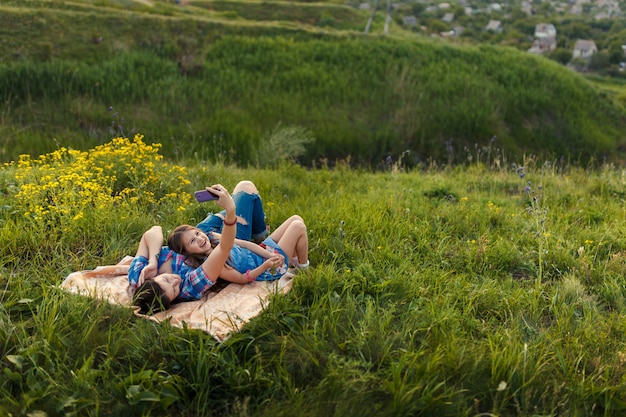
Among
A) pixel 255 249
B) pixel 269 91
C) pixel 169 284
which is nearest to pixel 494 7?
pixel 269 91

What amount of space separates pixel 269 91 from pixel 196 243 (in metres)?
9.17

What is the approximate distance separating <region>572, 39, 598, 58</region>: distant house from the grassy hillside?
981 inches

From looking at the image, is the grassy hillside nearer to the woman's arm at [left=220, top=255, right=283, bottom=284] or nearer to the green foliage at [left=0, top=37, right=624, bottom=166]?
the green foliage at [left=0, top=37, right=624, bottom=166]

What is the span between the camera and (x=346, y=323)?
3.11 metres

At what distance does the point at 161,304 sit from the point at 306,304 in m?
0.95

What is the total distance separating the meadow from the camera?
255 centimetres

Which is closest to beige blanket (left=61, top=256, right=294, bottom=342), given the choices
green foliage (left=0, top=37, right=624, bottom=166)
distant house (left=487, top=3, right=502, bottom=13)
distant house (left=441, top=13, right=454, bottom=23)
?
green foliage (left=0, top=37, right=624, bottom=166)

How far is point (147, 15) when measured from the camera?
45.5 feet

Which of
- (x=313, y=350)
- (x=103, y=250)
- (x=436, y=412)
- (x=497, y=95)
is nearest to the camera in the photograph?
(x=436, y=412)

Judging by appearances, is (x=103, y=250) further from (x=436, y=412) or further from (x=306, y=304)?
(x=436, y=412)

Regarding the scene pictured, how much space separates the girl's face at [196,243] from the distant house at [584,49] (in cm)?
4006

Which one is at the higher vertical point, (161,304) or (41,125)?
(161,304)

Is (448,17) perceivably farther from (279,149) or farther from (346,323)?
(346,323)

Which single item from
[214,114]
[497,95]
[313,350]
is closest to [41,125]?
[214,114]
